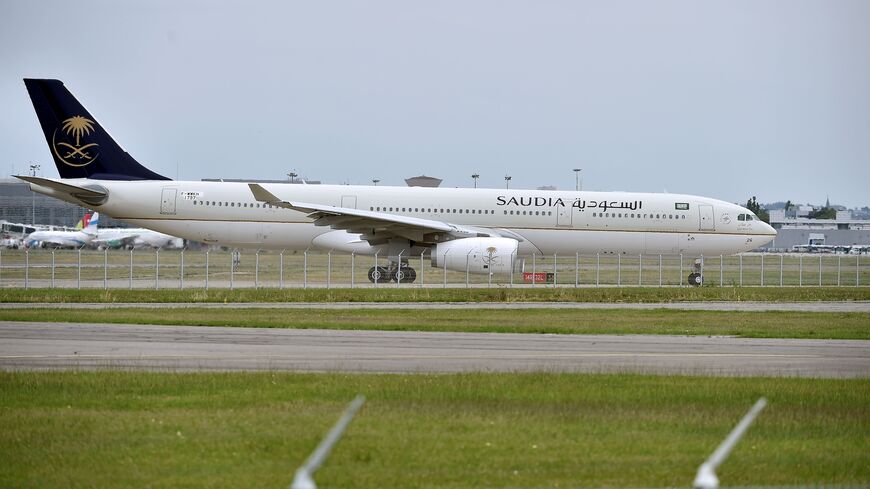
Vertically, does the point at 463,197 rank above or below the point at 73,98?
below

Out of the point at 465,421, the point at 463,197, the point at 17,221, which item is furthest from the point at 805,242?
the point at 465,421

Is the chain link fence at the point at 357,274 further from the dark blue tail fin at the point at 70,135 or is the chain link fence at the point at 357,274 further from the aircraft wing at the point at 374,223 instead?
the dark blue tail fin at the point at 70,135

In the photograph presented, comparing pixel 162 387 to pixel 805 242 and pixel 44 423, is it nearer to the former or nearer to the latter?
pixel 44 423

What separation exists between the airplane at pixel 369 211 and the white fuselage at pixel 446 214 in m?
0.03

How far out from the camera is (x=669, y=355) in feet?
57.3

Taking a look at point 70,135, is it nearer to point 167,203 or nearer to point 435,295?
point 167,203

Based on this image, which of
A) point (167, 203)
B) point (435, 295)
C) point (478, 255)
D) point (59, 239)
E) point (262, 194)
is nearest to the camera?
point (435, 295)

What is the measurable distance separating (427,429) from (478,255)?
24.1 m

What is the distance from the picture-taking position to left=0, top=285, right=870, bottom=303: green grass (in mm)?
29031

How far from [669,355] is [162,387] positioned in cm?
809

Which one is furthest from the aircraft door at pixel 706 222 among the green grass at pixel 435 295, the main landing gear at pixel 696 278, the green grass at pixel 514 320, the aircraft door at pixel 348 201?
the green grass at pixel 514 320

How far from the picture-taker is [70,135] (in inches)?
1543

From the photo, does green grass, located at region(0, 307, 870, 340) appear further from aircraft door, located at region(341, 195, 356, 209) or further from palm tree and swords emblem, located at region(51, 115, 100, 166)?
palm tree and swords emblem, located at region(51, 115, 100, 166)

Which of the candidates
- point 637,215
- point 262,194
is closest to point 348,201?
point 262,194
